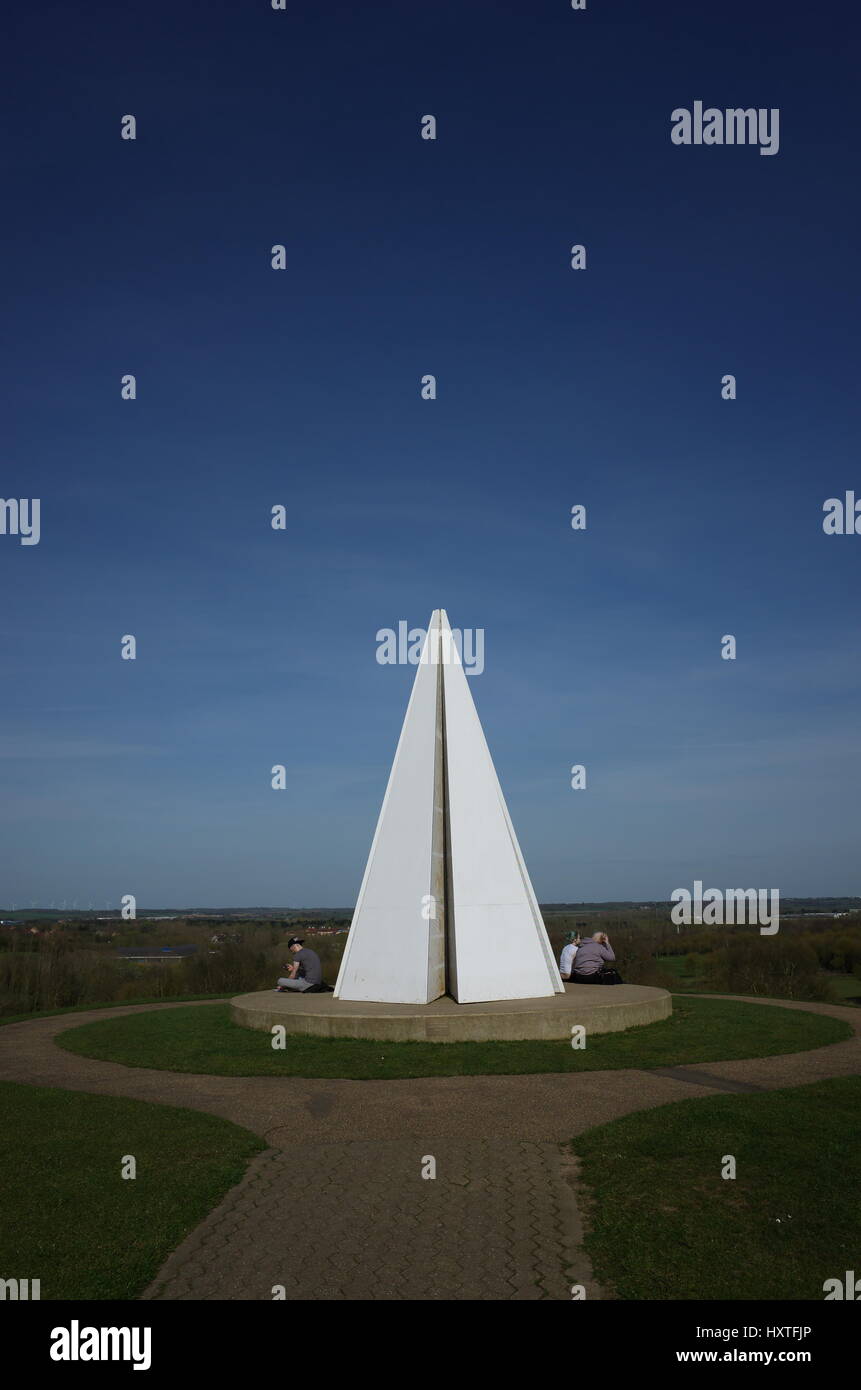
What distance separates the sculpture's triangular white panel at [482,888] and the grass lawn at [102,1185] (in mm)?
4942

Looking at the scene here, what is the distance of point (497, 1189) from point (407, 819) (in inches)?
285

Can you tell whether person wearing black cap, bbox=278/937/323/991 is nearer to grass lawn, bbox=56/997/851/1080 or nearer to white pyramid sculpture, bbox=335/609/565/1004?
white pyramid sculpture, bbox=335/609/565/1004

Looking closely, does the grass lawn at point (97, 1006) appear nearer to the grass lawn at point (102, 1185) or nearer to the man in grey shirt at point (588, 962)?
the man in grey shirt at point (588, 962)

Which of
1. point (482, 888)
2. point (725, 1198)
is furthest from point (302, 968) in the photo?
point (725, 1198)

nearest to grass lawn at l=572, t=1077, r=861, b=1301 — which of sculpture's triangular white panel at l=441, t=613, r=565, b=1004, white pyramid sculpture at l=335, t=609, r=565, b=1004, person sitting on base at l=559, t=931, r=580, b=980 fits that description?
sculpture's triangular white panel at l=441, t=613, r=565, b=1004

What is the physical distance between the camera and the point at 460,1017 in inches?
394

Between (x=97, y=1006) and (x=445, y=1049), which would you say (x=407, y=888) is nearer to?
(x=445, y=1049)

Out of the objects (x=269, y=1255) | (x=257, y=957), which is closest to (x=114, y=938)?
(x=257, y=957)

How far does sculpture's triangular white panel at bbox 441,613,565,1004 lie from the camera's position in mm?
11555

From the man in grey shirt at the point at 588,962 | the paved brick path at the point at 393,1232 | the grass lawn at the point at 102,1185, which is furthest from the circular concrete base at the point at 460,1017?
the paved brick path at the point at 393,1232

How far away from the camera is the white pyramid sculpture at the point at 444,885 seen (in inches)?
455

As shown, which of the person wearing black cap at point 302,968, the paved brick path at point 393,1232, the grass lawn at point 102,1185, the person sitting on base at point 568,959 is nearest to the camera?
the paved brick path at point 393,1232

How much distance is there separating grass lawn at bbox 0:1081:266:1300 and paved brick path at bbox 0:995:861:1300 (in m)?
0.20
